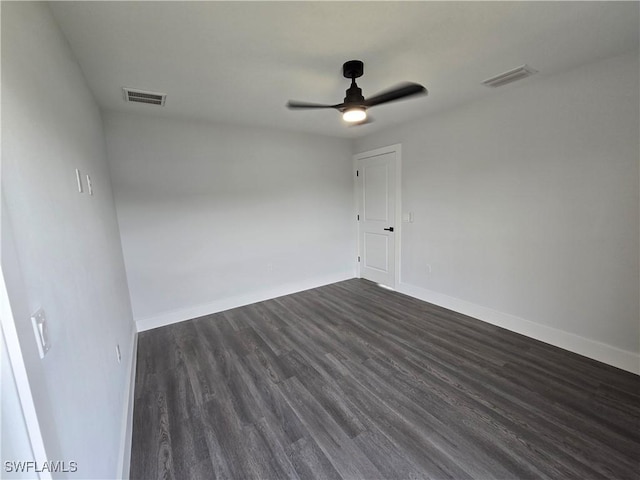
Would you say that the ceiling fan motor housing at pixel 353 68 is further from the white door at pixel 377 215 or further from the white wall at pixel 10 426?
the white wall at pixel 10 426

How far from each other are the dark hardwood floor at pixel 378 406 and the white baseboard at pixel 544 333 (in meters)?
0.08

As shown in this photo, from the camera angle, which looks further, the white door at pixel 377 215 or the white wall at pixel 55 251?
the white door at pixel 377 215

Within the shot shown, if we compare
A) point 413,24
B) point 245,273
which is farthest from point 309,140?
point 413,24

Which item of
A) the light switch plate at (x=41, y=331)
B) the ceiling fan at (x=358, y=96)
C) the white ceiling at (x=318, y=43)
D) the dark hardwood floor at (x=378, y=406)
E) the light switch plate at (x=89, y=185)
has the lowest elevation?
the dark hardwood floor at (x=378, y=406)

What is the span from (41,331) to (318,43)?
199 centimetres

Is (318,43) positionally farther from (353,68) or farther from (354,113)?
(354,113)

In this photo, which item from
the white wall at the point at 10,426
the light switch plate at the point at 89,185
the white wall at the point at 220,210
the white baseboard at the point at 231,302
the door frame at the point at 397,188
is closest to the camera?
the white wall at the point at 10,426

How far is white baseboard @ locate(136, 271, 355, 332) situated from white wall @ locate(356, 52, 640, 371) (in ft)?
5.81

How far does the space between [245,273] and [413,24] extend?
10.6 ft

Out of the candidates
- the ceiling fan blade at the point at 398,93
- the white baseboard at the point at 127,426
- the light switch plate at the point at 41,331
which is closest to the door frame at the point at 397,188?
the ceiling fan blade at the point at 398,93

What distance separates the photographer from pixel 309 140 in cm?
418

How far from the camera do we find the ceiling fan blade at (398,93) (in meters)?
1.87

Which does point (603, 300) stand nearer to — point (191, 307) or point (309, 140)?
point (309, 140)

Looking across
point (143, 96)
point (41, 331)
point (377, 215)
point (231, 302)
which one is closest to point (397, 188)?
point (377, 215)
